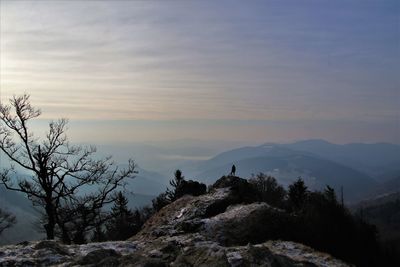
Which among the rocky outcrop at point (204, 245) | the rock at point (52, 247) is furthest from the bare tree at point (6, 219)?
the rock at point (52, 247)

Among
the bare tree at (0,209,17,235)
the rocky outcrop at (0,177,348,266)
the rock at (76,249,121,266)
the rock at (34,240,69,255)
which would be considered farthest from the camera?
the bare tree at (0,209,17,235)

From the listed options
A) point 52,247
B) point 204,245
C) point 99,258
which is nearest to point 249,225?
point 204,245

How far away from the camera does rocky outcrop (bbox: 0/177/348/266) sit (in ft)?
39.9

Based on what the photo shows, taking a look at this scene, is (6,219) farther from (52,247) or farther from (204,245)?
(204,245)

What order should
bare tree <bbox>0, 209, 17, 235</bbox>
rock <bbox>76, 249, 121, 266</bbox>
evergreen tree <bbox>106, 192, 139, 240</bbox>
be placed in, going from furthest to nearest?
1. bare tree <bbox>0, 209, 17, 235</bbox>
2. evergreen tree <bbox>106, 192, 139, 240</bbox>
3. rock <bbox>76, 249, 121, 266</bbox>

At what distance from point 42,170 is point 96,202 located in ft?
21.2

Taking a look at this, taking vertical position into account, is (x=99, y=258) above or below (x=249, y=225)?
below

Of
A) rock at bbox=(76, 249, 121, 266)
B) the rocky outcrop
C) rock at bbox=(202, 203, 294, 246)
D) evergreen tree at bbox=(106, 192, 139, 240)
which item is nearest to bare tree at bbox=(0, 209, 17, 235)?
evergreen tree at bbox=(106, 192, 139, 240)

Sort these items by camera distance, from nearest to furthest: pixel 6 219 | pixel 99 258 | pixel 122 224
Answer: pixel 99 258, pixel 122 224, pixel 6 219

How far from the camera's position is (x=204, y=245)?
12.9m

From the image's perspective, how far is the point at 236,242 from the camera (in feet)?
60.0

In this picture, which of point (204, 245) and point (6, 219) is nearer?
point (204, 245)

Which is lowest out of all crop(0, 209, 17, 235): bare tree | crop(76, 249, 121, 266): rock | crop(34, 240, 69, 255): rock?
crop(76, 249, 121, 266): rock

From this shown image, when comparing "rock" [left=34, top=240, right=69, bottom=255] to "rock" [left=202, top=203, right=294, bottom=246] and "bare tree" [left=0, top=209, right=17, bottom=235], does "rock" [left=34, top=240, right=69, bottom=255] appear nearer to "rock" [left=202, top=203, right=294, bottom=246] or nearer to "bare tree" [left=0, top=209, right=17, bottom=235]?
"rock" [left=202, top=203, right=294, bottom=246]
